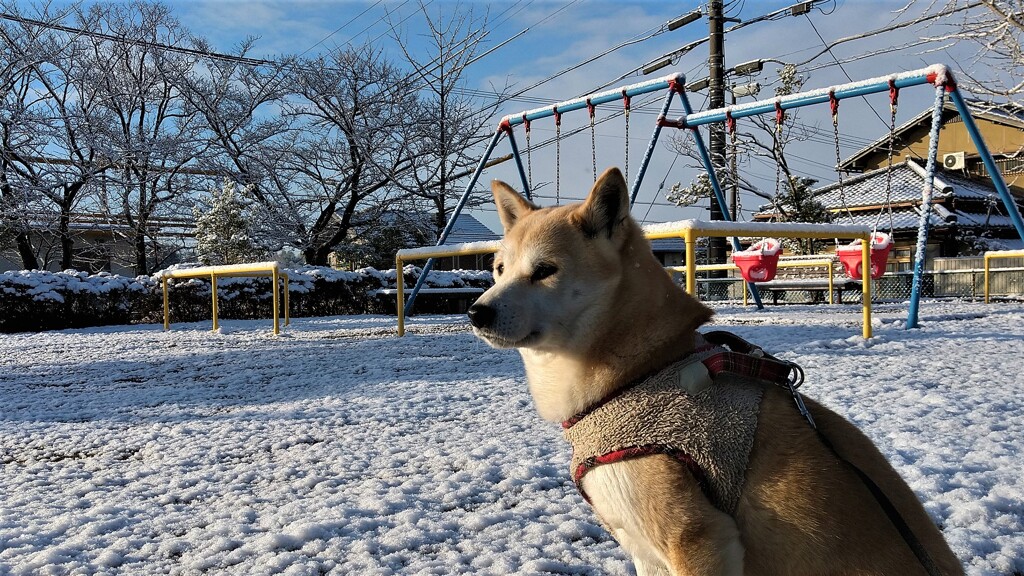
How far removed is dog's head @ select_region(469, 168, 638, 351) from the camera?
1.63 meters

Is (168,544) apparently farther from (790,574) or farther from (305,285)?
(305,285)

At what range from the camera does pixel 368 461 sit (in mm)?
3383

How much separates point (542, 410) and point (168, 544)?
1.62 meters

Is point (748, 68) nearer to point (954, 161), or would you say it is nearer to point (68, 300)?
point (954, 161)

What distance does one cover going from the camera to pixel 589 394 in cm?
154

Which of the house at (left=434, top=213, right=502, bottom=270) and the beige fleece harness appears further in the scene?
the house at (left=434, top=213, right=502, bottom=270)

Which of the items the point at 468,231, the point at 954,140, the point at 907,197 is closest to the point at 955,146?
the point at 954,140

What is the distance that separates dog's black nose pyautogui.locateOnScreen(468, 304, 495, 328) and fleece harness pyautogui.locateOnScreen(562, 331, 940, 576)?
0.33 m

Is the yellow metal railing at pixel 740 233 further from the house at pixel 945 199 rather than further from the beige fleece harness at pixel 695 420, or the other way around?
the house at pixel 945 199

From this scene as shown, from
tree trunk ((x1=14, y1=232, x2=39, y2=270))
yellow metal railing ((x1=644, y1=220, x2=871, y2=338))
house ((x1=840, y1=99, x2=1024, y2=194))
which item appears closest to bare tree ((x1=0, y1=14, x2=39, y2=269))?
tree trunk ((x1=14, y1=232, x2=39, y2=270))

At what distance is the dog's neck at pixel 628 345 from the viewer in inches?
59.7

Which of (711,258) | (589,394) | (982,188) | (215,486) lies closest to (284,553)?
(215,486)

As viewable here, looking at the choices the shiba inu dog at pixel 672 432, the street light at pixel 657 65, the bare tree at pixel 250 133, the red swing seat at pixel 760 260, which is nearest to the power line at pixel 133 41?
the bare tree at pixel 250 133

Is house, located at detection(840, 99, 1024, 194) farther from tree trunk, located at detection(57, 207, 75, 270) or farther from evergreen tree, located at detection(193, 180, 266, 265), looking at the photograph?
tree trunk, located at detection(57, 207, 75, 270)
